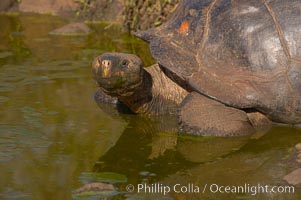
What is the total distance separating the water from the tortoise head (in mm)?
390

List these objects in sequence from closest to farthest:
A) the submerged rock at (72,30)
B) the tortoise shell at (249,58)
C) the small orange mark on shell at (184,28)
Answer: the tortoise shell at (249,58) → the small orange mark on shell at (184,28) → the submerged rock at (72,30)

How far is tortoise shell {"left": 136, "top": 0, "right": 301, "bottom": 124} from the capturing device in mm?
5852

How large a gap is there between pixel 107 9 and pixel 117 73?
6293 millimetres

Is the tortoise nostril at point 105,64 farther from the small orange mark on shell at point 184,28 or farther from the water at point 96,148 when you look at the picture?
the small orange mark on shell at point 184,28

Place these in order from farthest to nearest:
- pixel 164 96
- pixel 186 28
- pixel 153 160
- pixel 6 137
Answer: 1. pixel 164 96
2. pixel 186 28
3. pixel 6 137
4. pixel 153 160

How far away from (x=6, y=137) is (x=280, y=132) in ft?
8.16

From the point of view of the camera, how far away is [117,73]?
5.98 m

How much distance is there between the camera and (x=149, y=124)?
6.41m

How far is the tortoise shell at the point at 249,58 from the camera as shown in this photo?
5.85 metres

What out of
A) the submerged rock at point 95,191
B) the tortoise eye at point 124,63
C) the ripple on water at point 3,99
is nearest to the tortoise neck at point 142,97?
the tortoise eye at point 124,63

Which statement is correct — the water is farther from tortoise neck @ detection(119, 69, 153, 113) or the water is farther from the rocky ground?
the rocky ground

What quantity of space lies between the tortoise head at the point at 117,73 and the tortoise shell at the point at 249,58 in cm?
33

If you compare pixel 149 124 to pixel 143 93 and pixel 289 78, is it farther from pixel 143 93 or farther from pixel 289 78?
pixel 289 78

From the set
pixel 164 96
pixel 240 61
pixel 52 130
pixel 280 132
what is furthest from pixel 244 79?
pixel 52 130
